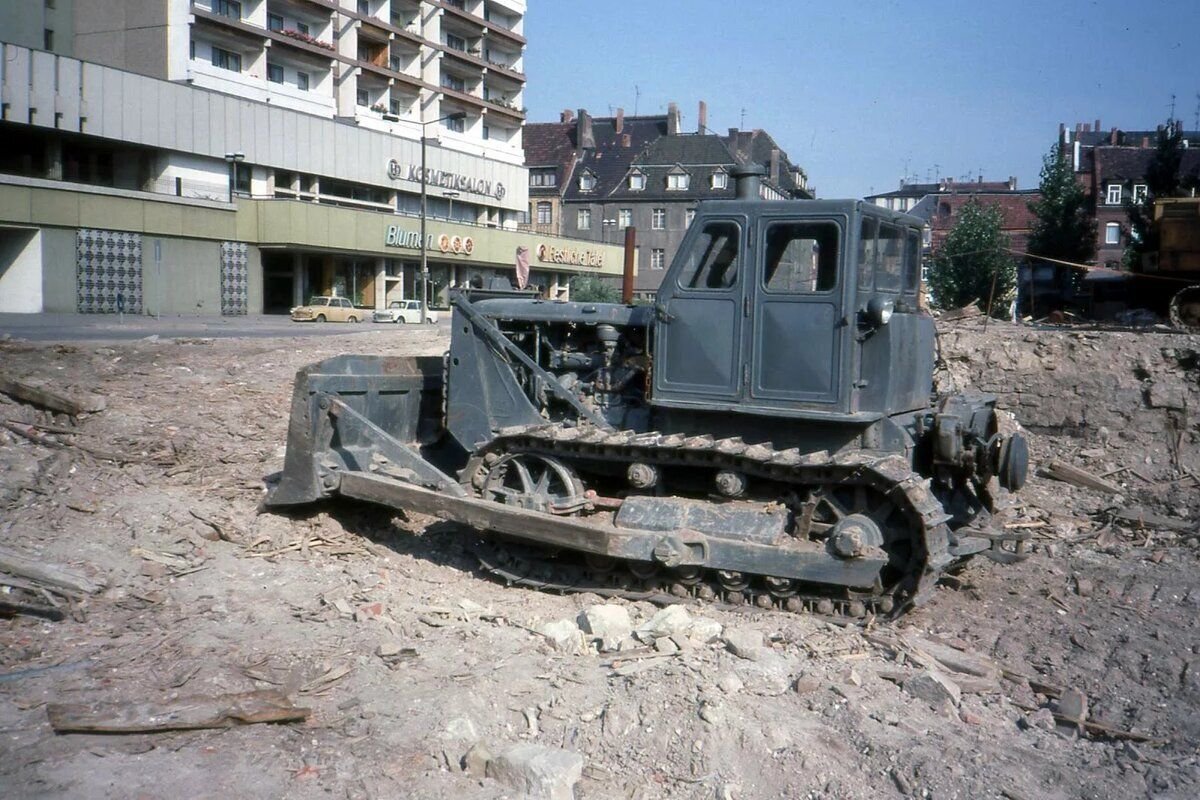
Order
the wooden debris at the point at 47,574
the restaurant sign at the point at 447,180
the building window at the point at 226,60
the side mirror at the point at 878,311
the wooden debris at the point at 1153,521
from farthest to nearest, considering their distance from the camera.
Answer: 1. the restaurant sign at the point at 447,180
2. the building window at the point at 226,60
3. the wooden debris at the point at 1153,521
4. the side mirror at the point at 878,311
5. the wooden debris at the point at 47,574

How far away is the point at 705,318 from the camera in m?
7.29

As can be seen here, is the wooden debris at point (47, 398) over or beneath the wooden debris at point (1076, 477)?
over

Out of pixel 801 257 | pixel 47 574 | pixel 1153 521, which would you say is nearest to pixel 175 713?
pixel 47 574

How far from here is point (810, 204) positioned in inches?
274

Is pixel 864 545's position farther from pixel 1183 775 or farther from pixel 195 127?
pixel 195 127

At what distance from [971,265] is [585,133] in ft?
122

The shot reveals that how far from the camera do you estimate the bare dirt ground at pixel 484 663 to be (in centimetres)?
475

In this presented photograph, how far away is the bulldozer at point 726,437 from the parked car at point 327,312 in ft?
107

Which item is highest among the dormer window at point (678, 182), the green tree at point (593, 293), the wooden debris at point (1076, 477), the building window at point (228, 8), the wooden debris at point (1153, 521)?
the building window at point (228, 8)

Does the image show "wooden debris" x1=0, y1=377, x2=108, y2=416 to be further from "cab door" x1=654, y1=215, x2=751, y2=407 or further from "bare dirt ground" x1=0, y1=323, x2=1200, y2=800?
"cab door" x1=654, y1=215, x2=751, y2=407

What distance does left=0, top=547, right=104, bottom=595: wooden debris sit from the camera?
6.66 metres

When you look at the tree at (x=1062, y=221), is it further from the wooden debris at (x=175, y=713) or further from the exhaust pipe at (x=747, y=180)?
the wooden debris at (x=175, y=713)

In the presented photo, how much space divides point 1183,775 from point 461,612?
13.3ft

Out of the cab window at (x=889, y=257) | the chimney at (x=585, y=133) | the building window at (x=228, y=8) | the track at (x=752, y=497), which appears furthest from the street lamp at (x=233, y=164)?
the cab window at (x=889, y=257)
